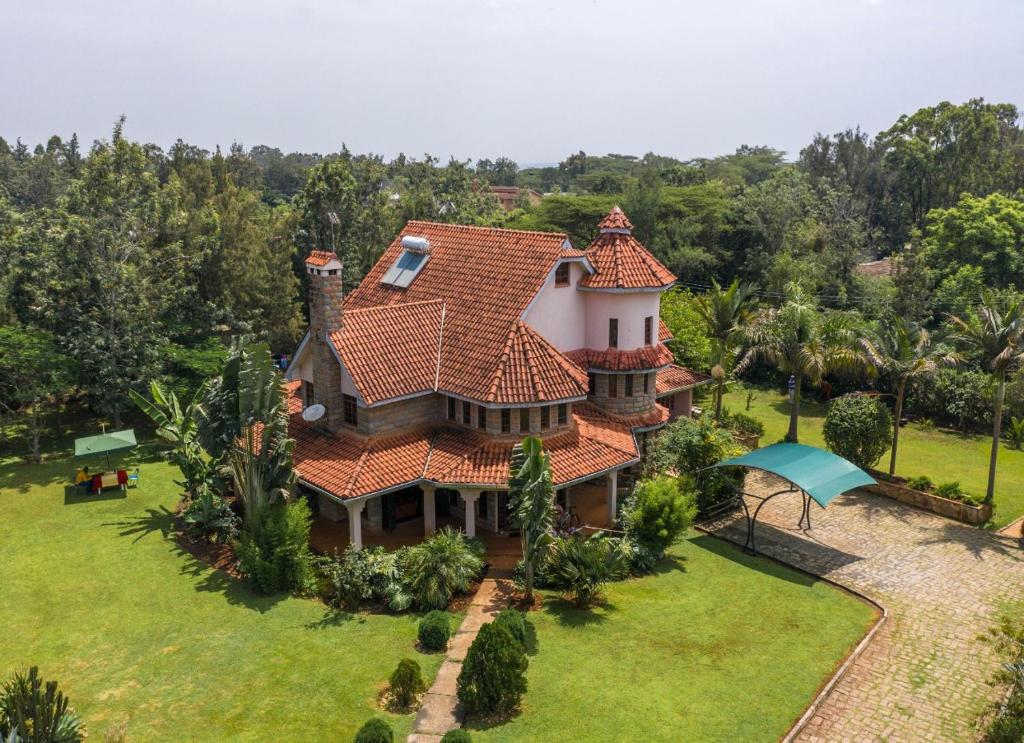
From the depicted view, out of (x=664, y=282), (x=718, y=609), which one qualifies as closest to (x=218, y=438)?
(x=718, y=609)

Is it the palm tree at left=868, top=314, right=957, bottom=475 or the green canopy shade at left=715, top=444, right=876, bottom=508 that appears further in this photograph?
the palm tree at left=868, top=314, right=957, bottom=475

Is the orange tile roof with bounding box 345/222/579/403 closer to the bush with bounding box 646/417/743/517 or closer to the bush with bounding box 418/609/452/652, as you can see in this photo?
the bush with bounding box 646/417/743/517

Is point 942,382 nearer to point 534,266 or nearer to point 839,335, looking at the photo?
point 839,335

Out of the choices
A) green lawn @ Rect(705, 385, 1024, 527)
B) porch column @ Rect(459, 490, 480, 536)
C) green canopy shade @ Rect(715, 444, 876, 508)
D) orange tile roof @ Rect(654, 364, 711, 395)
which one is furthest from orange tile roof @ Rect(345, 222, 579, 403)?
green lawn @ Rect(705, 385, 1024, 527)

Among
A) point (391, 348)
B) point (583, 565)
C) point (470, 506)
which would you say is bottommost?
point (583, 565)

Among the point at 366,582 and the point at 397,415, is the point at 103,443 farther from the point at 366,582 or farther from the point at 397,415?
the point at 366,582

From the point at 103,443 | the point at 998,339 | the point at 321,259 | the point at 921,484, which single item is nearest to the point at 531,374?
the point at 321,259
